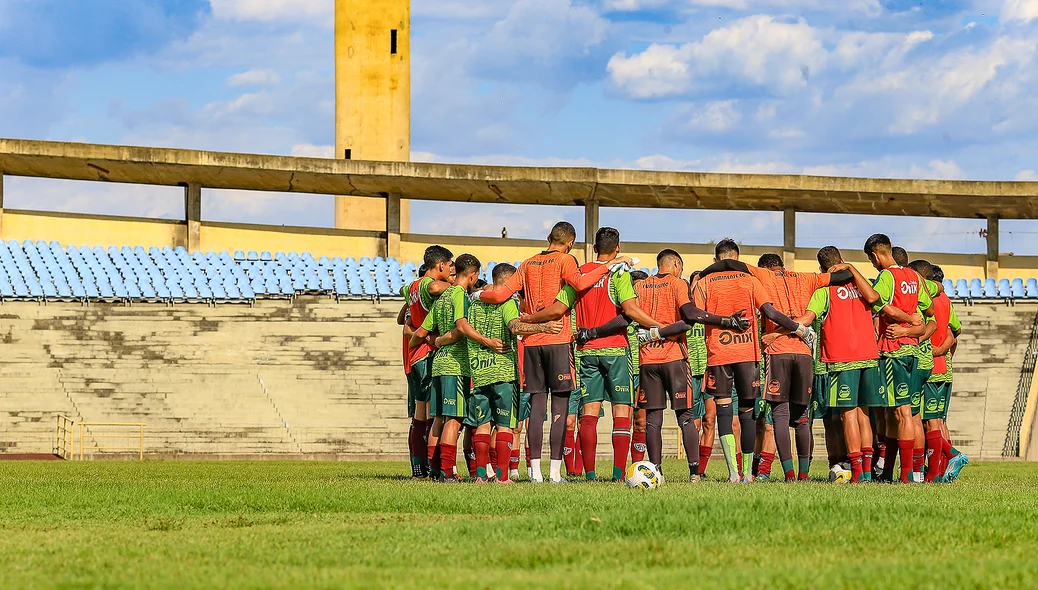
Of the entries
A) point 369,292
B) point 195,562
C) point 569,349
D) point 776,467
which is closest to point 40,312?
point 369,292

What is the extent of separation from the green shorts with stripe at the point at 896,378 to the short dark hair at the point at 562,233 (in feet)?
10.1

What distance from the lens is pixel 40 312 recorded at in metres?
27.1

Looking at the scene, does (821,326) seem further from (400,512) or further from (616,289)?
(400,512)

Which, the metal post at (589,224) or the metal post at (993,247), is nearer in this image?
the metal post at (589,224)

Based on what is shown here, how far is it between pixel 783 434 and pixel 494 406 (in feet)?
8.51

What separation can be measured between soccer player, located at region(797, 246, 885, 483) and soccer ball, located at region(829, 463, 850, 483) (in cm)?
7

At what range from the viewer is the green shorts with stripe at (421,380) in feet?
41.8

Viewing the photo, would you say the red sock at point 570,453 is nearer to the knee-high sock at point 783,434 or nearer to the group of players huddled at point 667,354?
the group of players huddled at point 667,354

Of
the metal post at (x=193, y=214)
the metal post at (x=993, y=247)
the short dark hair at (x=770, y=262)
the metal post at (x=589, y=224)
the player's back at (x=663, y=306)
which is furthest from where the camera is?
the metal post at (x=993, y=247)

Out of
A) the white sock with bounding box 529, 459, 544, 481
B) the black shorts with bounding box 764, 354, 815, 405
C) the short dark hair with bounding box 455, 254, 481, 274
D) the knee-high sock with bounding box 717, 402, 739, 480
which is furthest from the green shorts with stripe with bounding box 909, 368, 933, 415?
the short dark hair with bounding box 455, 254, 481, 274

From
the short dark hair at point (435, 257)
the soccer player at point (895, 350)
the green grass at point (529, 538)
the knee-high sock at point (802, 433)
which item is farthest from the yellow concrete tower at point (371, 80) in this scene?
the green grass at point (529, 538)

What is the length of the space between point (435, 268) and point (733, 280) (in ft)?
9.25

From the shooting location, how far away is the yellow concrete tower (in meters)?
40.2

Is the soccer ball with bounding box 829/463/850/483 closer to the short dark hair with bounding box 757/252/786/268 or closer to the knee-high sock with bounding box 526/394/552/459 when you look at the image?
the short dark hair with bounding box 757/252/786/268
